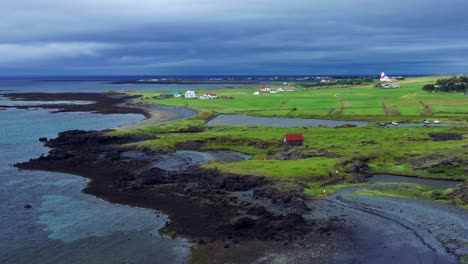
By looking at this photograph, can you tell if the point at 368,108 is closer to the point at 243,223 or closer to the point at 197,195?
the point at 197,195

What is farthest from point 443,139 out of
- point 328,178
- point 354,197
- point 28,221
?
point 28,221

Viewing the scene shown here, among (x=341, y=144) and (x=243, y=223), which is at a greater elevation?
(x=341, y=144)

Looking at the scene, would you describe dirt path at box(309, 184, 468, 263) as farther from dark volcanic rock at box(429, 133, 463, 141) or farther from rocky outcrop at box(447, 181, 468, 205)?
dark volcanic rock at box(429, 133, 463, 141)

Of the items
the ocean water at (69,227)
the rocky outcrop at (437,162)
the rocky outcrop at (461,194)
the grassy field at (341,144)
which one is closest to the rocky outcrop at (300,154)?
the grassy field at (341,144)

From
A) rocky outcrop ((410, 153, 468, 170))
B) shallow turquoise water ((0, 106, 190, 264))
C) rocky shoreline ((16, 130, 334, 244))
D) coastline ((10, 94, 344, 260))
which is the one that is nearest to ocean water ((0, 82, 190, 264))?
shallow turquoise water ((0, 106, 190, 264))

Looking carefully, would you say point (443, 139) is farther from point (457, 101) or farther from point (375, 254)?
point (457, 101)

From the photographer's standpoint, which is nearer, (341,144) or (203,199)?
(203,199)

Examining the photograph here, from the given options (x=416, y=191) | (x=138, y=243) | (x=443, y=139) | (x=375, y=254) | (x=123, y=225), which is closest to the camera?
(x=375, y=254)

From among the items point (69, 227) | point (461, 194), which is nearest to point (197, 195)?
point (69, 227)

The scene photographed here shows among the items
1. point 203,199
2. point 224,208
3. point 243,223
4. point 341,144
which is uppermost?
point 341,144
